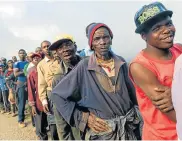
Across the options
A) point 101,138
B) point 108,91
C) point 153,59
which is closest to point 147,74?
point 153,59

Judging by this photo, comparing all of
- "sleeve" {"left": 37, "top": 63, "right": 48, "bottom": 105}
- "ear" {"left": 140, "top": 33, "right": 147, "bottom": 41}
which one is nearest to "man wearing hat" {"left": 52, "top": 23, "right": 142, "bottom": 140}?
"ear" {"left": 140, "top": 33, "right": 147, "bottom": 41}

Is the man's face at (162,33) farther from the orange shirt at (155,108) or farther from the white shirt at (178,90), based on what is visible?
the white shirt at (178,90)

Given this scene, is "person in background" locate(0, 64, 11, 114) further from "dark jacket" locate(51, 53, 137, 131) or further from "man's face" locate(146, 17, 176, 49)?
"man's face" locate(146, 17, 176, 49)


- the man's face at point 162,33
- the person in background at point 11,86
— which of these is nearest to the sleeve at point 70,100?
the man's face at point 162,33

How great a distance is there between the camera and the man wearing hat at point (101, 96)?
2.68 meters

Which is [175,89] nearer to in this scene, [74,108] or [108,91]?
[108,91]

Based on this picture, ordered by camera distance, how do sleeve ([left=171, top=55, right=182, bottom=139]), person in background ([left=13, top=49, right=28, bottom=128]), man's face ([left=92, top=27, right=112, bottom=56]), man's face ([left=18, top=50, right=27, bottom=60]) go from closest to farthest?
1. sleeve ([left=171, top=55, right=182, bottom=139])
2. man's face ([left=92, top=27, right=112, bottom=56])
3. person in background ([left=13, top=49, right=28, bottom=128])
4. man's face ([left=18, top=50, right=27, bottom=60])

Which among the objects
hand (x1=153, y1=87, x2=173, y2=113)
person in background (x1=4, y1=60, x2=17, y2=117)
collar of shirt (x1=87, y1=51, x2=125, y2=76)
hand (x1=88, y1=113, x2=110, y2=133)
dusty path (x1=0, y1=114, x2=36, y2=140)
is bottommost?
dusty path (x1=0, y1=114, x2=36, y2=140)

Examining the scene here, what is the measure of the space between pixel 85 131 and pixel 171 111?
1.19 meters

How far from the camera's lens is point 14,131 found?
7.07m

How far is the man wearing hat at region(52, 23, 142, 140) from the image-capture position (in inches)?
105

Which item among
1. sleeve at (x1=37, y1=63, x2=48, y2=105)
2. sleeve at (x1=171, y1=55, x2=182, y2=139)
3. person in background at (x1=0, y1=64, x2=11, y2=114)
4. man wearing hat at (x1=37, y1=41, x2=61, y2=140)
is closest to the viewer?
sleeve at (x1=171, y1=55, x2=182, y2=139)

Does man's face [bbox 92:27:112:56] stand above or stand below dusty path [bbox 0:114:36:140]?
above

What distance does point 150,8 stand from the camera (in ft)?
6.48
